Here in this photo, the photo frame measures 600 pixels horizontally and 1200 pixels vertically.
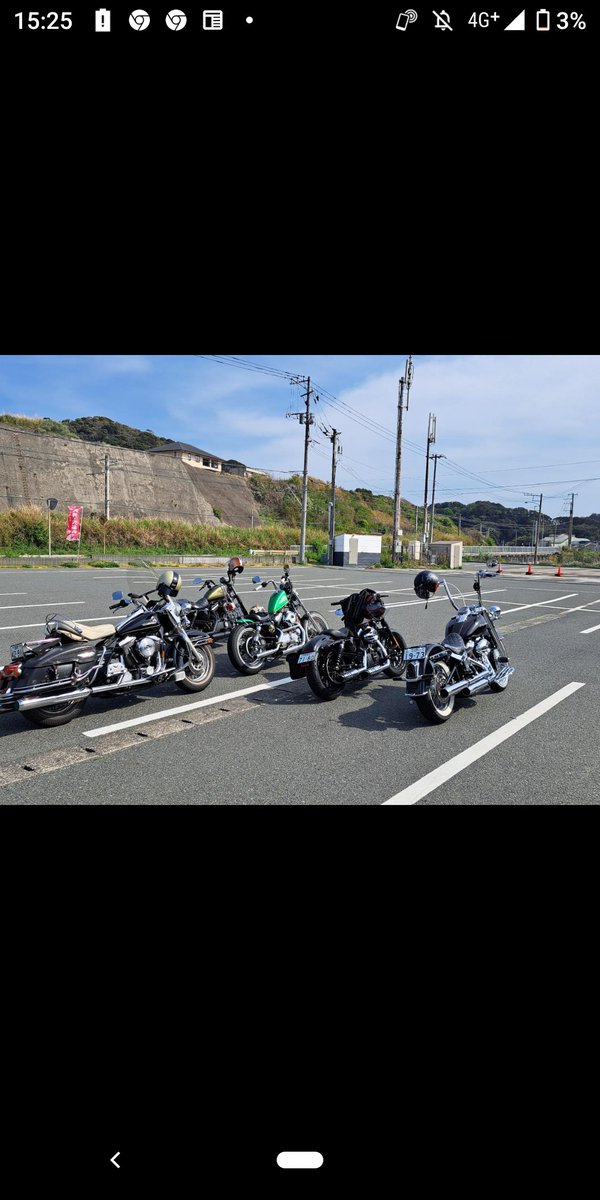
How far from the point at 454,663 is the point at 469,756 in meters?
1.06

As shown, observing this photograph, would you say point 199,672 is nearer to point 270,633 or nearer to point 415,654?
point 270,633

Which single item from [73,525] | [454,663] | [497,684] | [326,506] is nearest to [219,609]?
[454,663]

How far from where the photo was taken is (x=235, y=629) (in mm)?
5945

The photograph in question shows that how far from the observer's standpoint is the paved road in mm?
3242

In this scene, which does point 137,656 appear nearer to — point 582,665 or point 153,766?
point 153,766

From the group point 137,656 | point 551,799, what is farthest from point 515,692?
point 137,656

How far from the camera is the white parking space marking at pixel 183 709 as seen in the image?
4246mm

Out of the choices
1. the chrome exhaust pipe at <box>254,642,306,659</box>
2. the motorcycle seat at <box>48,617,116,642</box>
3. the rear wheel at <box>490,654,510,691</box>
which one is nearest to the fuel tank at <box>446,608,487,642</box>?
the rear wheel at <box>490,654,510,691</box>

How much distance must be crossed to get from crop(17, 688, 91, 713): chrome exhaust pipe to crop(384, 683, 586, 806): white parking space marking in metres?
2.28

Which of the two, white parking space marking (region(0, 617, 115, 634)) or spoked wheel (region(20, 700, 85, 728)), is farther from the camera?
white parking space marking (region(0, 617, 115, 634))

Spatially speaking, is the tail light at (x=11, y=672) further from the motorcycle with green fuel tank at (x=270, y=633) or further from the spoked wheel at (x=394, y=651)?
the spoked wheel at (x=394, y=651)

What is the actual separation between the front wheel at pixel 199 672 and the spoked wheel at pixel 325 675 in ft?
2.98

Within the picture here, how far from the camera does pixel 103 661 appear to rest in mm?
4406

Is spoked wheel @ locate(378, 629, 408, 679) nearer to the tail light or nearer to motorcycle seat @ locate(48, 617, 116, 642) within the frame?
motorcycle seat @ locate(48, 617, 116, 642)
